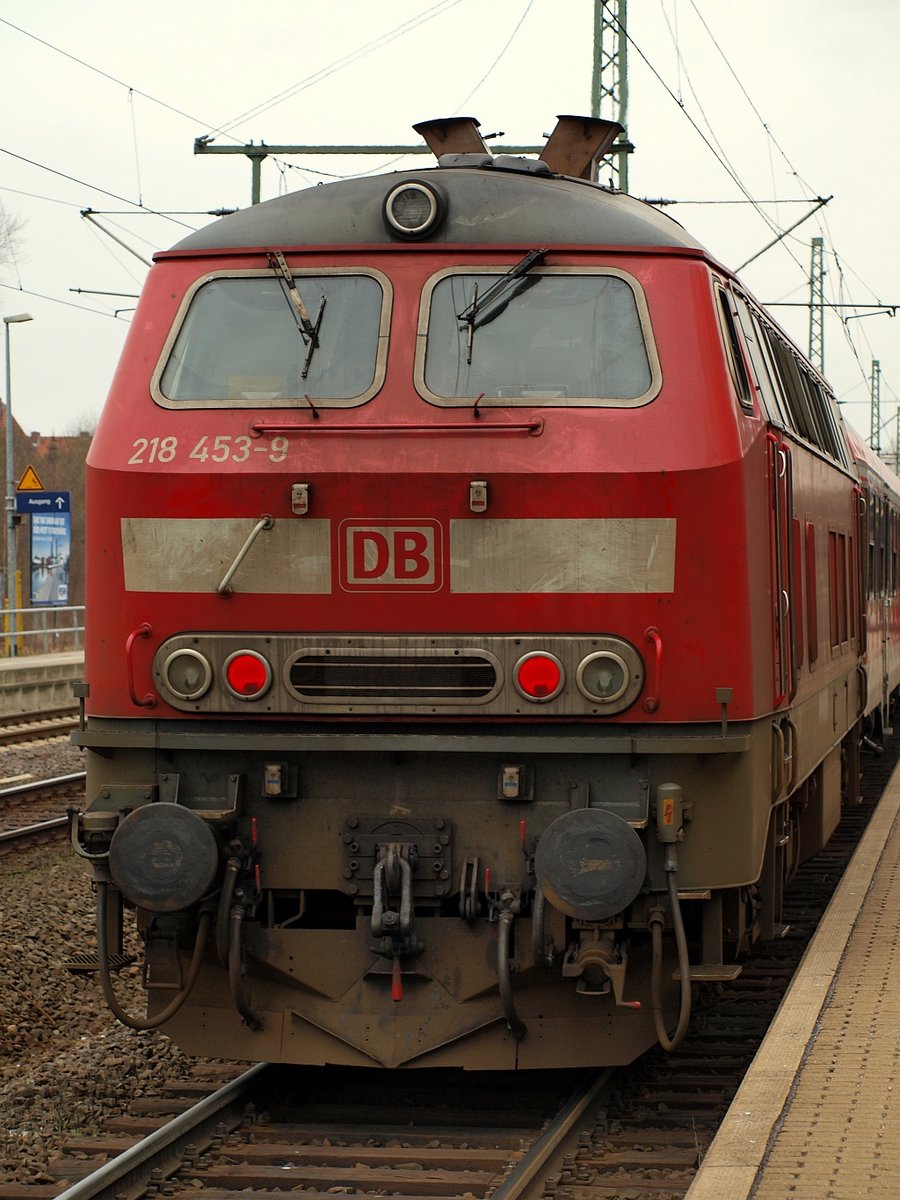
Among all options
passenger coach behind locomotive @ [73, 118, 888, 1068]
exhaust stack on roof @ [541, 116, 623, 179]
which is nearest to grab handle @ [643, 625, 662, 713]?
passenger coach behind locomotive @ [73, 118, 888, 1068]

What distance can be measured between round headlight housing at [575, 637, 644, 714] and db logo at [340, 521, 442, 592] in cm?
69

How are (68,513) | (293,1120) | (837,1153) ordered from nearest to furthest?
(837,1153), (293,1120), (68,513)

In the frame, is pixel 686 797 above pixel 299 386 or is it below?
below

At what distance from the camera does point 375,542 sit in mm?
6449

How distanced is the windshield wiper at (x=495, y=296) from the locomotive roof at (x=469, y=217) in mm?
89

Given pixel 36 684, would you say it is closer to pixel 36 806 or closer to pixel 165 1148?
pixel 36 806

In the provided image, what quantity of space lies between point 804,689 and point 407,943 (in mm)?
2861

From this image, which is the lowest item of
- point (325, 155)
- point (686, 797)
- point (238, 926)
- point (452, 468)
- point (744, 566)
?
point (238, 926)

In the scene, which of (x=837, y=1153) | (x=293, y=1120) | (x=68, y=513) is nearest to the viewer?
(x=837, y=1153)

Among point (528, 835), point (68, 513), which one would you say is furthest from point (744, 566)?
point (68, 513)

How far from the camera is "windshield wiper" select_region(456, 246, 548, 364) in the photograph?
6707mm

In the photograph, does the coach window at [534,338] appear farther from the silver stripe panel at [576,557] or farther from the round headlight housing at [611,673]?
the round headlight housing at [611,673]

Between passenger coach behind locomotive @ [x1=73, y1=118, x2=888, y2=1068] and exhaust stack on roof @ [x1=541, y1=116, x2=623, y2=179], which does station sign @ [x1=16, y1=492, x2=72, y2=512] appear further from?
passenger coach behind locomotive @ [x1=73, y1=118, x2=888, y2=1068]

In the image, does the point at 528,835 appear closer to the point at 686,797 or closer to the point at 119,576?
the point at 686,797
